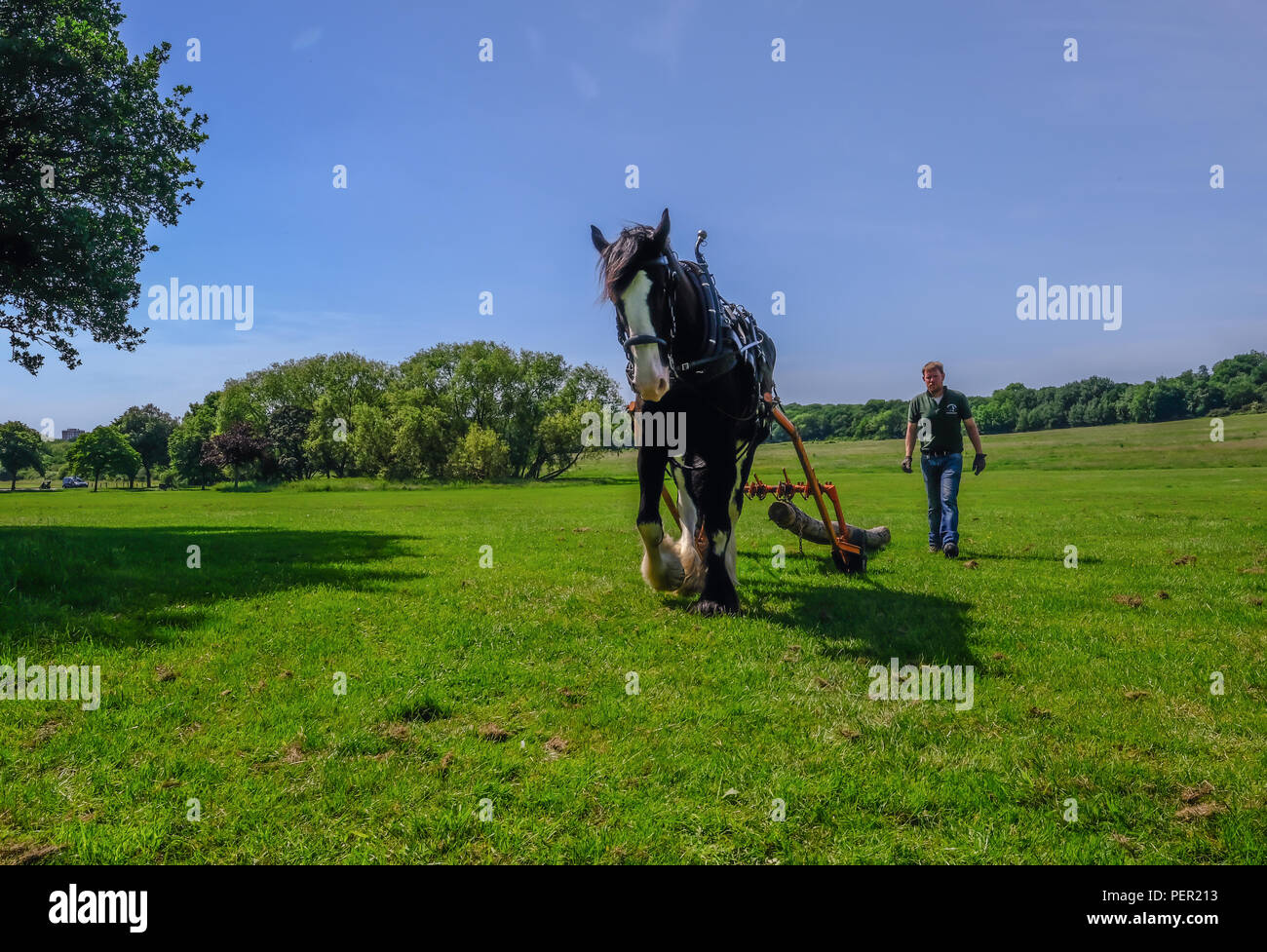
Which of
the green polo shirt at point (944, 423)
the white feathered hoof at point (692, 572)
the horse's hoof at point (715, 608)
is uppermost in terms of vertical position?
the green polo shirt at point (944, 423)

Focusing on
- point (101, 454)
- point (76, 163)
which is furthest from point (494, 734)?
point (101, 454)

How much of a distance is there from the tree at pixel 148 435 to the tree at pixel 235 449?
51.5 m

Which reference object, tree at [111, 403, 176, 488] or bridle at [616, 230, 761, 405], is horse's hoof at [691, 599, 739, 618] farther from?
tree at [111, 403, 176, 488]

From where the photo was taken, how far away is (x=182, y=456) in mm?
88750

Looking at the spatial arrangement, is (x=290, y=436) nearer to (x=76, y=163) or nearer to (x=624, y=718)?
(x=76, y=163)

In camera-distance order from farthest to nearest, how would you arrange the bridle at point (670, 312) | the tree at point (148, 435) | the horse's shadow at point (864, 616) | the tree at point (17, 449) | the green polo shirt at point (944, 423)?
1. the tree at point (148, 435)
2. the tree at point (17, 449)
3. the green polo shirt at point (944, 423)
4. the horse's shadow at point (864, 616)
5. the bridle at point (670, 312)

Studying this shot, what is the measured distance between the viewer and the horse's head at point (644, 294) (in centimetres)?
525

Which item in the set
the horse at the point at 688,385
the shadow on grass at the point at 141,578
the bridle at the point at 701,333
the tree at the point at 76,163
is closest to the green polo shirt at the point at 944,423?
the horse at the point at 688,385

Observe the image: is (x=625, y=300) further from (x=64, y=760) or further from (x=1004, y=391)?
(x=1004, y=391)

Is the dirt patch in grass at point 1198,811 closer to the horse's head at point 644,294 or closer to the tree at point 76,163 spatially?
the horse's head at point 644,294

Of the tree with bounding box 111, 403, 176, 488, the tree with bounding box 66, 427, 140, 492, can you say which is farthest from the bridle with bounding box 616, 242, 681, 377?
the tree with bounding box 111, 403, 176, 488

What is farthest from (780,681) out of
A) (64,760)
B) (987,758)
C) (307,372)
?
(307,372)

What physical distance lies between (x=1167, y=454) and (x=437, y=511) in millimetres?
61684

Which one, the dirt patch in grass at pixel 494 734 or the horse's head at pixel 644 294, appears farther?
the horse's head at pixel 644 294
